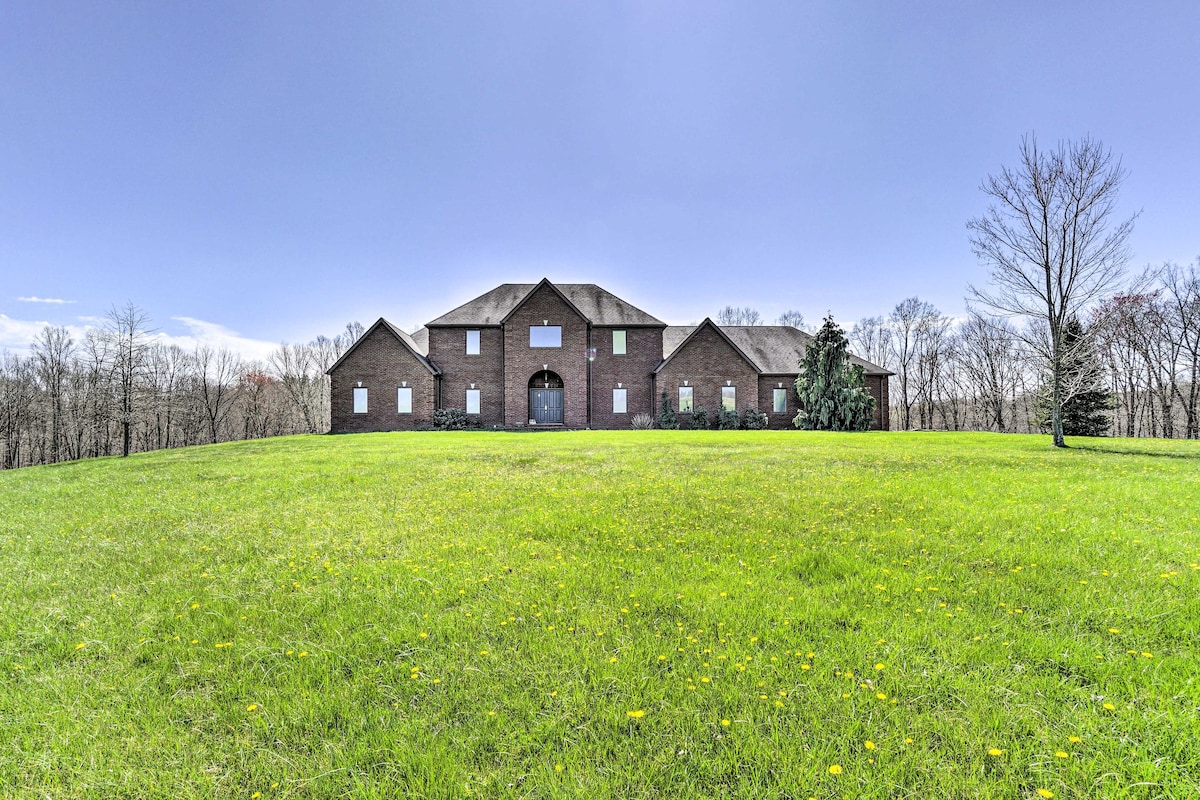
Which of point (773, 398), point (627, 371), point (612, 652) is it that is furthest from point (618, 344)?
point (612, 652)

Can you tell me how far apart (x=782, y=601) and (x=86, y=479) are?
684 inches

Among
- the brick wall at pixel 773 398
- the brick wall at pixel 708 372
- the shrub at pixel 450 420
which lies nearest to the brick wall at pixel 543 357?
the shrub at pixel 450 420

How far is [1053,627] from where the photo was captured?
13.0ft

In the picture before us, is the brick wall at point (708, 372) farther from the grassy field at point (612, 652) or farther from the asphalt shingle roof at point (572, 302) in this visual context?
the grassy field at point (612, 652)

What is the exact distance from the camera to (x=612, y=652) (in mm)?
3633

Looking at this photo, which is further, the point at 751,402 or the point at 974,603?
the point at 751,402

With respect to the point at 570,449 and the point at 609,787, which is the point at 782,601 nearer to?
the point at 609,787

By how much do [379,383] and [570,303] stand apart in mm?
11885

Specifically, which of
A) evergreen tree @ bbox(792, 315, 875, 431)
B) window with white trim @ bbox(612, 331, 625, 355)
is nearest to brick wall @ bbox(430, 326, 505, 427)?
window with white trim @ bbox(612, 331, 625, 355)

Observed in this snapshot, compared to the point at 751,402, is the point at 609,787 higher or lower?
lower

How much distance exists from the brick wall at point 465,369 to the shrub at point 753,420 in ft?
46.5

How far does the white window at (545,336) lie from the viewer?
3033cm

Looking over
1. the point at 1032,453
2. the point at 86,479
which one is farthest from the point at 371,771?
the point at 1032,453

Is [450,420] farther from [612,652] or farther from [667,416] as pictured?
[612,652]
